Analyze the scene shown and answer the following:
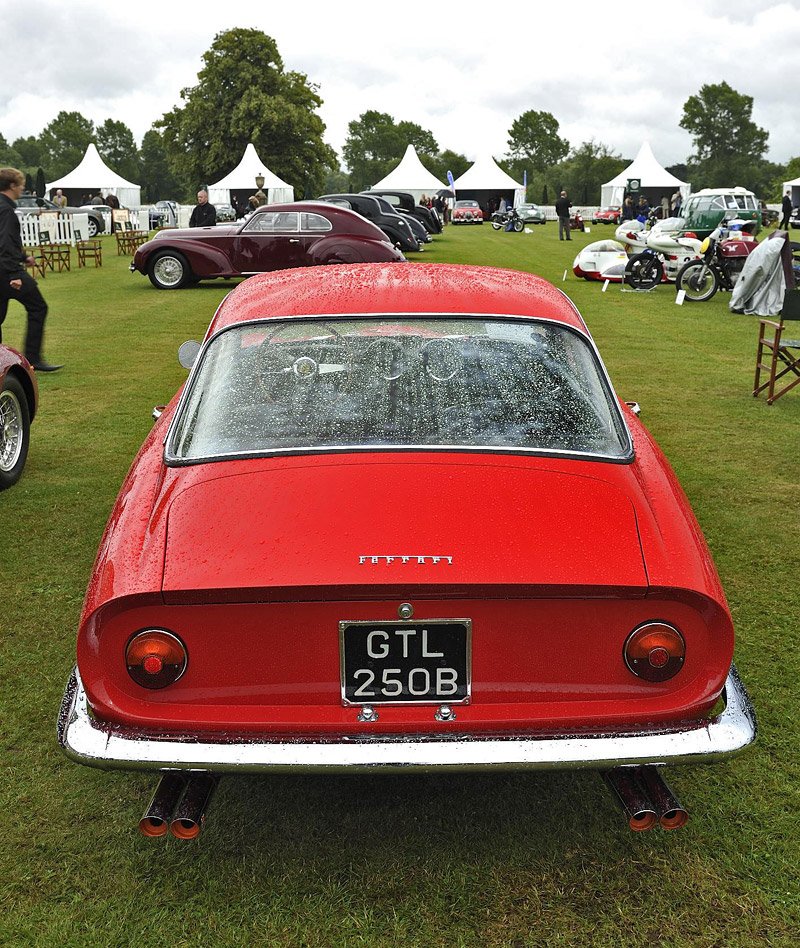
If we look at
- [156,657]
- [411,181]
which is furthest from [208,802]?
[411,181]

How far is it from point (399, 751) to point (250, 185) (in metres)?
48.2

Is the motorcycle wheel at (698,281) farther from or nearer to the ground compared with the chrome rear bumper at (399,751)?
nearer to the ground

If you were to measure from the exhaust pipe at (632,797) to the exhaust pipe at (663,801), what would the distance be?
0.06 feet

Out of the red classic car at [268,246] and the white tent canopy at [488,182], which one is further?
the white tent canopy at [488,182]

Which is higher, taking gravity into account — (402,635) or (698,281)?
(402,635)

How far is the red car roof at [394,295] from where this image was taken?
3686mm

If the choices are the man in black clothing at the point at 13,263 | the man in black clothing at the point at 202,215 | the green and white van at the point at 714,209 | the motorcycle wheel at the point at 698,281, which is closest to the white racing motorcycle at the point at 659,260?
the motorcycle wheel at the point at 698,281

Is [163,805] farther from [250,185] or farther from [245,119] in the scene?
[245,119]

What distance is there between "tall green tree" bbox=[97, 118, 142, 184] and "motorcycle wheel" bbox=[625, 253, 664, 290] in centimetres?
13253

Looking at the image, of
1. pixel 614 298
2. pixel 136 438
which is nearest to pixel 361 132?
pixel 614 298

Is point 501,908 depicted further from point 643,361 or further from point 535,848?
point 643,361

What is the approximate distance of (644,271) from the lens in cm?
1969

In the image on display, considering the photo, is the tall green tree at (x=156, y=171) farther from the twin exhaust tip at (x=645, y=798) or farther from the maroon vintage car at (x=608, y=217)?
the twin exhaust tip at (x=645, y=798)

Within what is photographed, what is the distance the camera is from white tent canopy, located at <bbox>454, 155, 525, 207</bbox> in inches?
2601
